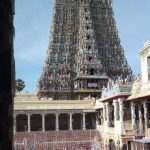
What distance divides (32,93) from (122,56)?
1770 centimetres

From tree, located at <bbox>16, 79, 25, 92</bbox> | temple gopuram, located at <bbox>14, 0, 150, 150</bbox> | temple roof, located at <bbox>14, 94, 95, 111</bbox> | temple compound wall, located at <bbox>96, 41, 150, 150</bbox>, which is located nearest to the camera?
temple compound wall, located at <bbox>96, 41, 150, 150</bbox>

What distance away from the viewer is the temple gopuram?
43.8 metres

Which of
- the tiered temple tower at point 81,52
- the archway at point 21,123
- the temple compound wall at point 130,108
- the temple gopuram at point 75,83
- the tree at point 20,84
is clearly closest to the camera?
the temple compound wall at point 130,108

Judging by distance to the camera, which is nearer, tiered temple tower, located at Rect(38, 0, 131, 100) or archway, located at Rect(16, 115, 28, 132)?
archway, located at Rect(16, 115, 28, 132)

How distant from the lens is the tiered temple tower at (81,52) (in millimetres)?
67062

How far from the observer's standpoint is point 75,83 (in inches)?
Answer: 2682

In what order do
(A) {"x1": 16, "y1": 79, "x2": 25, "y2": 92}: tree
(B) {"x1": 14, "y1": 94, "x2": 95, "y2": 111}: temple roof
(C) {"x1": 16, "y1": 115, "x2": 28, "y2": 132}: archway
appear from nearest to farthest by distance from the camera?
(B) {"x1": 14, "y1": 94, "x2": 95, "y2": 111}: temple roof
(C) {"x1": 16, "y1": 115, "x2": 28, "y2": 132}: archway
(A) {"x1": 16, "y1": 79, "x2": 25, "y2": 92}: tree

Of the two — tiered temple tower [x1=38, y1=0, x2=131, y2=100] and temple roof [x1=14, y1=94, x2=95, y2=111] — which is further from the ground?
tiered temple tower [x1=38, y1=0, x2=131, y2=100]

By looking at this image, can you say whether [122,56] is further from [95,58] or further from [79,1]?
[79,1]

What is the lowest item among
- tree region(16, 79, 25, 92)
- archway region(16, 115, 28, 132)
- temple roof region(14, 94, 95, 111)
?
archway region(16, 115, 28, 132)

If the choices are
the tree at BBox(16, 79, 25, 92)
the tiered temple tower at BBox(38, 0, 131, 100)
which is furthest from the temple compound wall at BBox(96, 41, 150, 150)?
the tree at BBox(16, 79, 25, 92)

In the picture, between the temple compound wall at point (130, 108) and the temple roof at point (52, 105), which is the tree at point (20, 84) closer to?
the temple roof at point (52, 105)

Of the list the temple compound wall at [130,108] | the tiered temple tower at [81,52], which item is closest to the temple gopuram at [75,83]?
the tiered temple tower at [81,52]

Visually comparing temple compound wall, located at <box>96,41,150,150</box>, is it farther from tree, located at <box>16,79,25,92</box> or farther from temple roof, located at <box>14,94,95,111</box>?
tree, located at <box>16,79,25,92</box>
